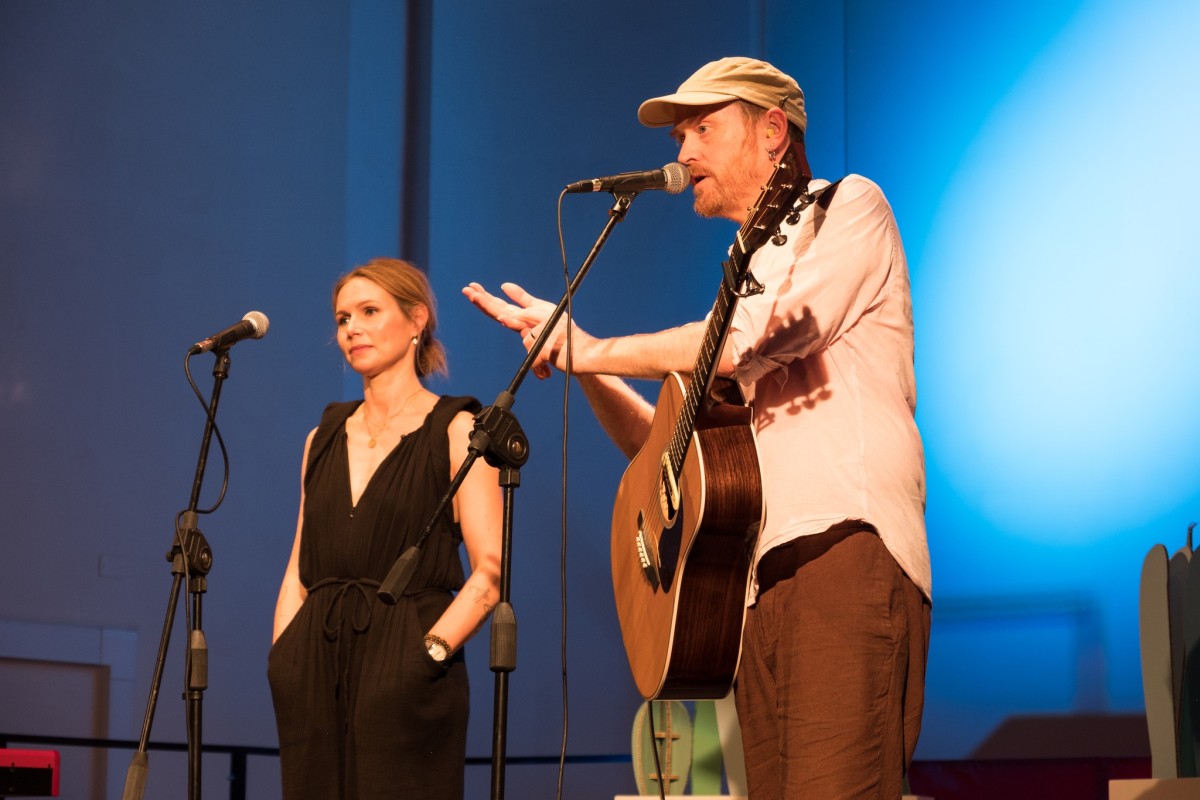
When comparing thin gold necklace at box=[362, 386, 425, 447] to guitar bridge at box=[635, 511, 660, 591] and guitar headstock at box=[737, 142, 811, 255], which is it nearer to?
guitar bridge at box=[635, 511, 660, 591]

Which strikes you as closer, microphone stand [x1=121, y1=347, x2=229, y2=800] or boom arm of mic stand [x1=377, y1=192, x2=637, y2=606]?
boom arm of mic stand [x1=377, y1=192, x2=637, y2=606]

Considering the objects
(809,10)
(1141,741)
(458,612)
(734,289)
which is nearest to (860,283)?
(734,289)

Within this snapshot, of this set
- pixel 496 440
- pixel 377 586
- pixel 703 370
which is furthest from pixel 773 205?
pixel 377 586

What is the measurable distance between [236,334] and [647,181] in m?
1.22

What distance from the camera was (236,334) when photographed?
122 inches

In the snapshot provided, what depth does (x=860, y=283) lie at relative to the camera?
2057mm

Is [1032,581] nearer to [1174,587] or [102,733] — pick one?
[1174,587]

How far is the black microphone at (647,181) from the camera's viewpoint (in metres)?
2.34

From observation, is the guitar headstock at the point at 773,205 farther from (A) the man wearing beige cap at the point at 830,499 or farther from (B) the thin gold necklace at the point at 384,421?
(B) the thin gold necklace at the point at 384,421

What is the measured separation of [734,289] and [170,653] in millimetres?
3722

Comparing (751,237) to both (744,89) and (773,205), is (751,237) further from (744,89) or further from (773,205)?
(744,89)

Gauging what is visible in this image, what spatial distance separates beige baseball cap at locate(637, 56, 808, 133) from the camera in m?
2.31

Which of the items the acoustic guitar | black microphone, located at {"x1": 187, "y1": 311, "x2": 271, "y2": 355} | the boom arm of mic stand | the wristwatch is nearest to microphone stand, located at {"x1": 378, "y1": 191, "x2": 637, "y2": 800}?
the boom arm of mic stand

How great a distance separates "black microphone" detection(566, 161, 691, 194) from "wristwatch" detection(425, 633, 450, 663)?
1.10 metres
